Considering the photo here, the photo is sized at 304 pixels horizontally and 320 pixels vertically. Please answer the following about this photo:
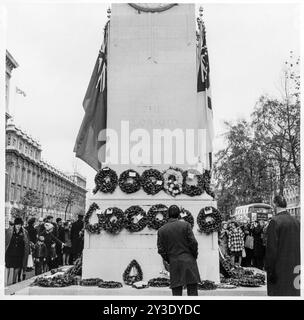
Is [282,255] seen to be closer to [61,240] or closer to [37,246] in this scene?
[37,246]

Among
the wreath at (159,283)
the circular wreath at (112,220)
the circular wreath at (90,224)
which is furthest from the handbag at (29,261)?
the wreath at (159,283)

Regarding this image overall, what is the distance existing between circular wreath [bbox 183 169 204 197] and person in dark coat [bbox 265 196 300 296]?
4029mm

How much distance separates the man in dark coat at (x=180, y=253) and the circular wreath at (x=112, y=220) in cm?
355

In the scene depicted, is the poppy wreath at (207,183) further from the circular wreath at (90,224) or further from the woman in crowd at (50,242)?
the woman in crowd at (50,242)

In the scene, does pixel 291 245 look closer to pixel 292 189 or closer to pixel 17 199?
pixel 292 189

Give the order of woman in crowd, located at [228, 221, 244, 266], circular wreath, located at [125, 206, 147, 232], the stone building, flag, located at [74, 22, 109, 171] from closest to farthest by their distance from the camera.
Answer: circular wreath, located at [125, 206, 147, 232] → flag, located at [74, 22, 109, 171] → woman in crowd, located at [228, 221, 244, 266] → the stone building

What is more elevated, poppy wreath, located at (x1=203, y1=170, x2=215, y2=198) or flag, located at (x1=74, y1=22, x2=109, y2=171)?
flag, located at (x1=74, y1=22, x2=109, y2=171)

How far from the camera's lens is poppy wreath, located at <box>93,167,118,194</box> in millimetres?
10531

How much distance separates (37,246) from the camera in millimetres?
12266

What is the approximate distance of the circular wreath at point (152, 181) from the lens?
10.5 metres

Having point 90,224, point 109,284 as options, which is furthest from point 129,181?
point 109,284

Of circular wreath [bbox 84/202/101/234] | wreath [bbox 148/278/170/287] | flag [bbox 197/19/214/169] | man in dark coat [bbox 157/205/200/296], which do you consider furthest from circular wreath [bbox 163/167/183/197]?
man in dark coat [bbox 157/205/200/296]

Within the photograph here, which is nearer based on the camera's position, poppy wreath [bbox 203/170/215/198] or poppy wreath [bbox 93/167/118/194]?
poppy wreath [bbox 93/167/118/194]

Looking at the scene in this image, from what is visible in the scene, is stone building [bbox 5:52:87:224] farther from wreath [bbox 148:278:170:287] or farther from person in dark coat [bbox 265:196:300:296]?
person in dark coat [bbox 265:196:300:296]
